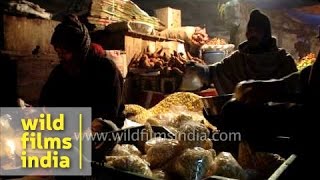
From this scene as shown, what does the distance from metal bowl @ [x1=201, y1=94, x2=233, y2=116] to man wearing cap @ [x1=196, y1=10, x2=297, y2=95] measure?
1371 millimetres

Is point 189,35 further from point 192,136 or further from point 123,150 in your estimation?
point 123,150

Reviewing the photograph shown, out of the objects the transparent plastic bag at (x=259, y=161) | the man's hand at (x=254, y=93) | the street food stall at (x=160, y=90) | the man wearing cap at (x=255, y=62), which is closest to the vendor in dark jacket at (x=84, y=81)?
the street food stall at (x=160, y=90)

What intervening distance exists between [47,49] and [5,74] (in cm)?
95

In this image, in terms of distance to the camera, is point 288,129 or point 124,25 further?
point 124,25

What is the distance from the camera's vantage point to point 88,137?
207cm

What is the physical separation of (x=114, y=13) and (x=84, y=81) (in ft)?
17.4

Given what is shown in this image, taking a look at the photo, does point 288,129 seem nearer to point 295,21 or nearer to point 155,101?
point 155,101

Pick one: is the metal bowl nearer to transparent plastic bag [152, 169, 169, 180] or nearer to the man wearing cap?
transparent plastic bag [152, 169, 169, 180]

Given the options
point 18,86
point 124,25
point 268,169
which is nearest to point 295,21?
point 124,25

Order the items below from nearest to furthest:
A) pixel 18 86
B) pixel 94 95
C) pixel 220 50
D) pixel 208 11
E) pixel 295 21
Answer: pixel 94 95 < pixel 18 86 < pixel 220 50 < pixel 295 21 < pixel 208 11

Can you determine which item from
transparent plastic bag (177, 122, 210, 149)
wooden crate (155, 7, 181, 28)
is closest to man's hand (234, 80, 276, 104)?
transparent plastic bag (177, 122, 210, 149)

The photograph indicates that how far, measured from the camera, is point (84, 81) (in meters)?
3.15

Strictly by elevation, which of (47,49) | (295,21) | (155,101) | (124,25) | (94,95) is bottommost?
(155,101)

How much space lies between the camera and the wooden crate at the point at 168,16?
9398 mm
